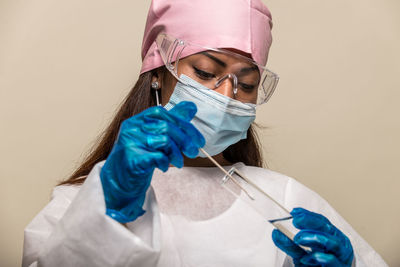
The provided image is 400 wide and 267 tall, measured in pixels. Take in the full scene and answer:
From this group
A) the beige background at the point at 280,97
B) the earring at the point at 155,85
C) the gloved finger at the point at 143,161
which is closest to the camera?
the gloved finger at the point at 143,161

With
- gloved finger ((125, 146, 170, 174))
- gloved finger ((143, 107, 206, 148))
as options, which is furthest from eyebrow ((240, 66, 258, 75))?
gloved finger ((125, 146, 170, 174))

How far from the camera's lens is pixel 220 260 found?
1.34m

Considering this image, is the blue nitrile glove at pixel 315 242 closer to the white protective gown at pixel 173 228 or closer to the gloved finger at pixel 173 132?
the white protective gown at pixel 173 228

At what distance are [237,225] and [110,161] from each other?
0.54 m

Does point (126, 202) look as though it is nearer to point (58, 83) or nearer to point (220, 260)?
point (220, 260)

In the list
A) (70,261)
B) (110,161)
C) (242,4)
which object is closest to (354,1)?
(242,4)

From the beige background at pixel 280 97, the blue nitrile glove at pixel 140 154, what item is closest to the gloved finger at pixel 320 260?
the blue nitrile glove at pixel 140 154

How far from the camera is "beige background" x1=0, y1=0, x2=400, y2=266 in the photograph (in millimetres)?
1877

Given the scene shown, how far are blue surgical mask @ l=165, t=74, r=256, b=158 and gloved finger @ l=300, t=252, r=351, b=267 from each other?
0.45m

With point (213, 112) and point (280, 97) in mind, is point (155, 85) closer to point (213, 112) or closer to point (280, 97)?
point (213, 112)

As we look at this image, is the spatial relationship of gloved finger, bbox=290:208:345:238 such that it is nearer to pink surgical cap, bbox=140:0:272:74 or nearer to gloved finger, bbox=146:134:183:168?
gloved finger, bbox=146:134:183:168

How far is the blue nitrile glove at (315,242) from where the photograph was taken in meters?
1.21

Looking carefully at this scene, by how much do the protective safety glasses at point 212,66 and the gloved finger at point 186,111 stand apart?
11.1 inches

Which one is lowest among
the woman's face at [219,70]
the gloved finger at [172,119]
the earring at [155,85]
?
the earring at [155,85]
